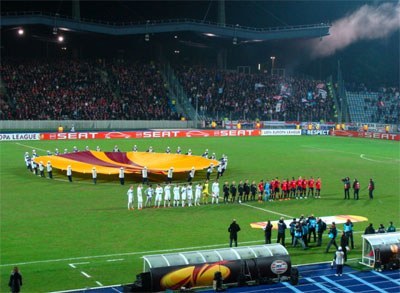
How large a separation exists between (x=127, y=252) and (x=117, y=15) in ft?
203

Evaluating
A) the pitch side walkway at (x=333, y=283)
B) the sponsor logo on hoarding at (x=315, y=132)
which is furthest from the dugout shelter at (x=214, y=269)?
the sponsor logo on hoarding at (x=315, y=132)

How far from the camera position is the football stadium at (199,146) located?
1911cm

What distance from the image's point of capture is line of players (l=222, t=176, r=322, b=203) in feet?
99.7

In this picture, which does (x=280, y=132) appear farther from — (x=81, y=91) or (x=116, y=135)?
(x=81, y=91)

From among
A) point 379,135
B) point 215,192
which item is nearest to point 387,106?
point 379,135

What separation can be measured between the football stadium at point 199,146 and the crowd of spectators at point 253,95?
0.22 m

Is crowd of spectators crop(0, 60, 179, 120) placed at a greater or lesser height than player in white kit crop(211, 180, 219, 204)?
greater

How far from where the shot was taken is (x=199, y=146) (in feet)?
188

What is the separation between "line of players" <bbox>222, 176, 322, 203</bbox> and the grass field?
→ 2.71 ft

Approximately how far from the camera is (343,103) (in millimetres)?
82812

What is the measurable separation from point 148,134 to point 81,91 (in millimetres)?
10660

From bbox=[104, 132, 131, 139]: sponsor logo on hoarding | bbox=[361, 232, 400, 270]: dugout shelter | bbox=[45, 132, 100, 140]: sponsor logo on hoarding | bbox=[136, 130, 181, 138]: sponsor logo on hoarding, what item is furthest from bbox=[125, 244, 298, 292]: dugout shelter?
bbox=[136, 130, 181, 138]: sponsor logo on hoarding

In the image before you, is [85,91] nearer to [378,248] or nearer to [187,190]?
[187,190]

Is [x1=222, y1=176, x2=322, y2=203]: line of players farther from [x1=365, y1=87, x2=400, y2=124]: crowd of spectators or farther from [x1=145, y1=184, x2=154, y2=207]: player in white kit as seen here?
[x1=365, y1=87, x2=400, y2=124]: crowd of spectators
